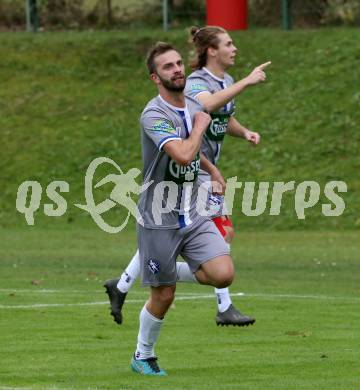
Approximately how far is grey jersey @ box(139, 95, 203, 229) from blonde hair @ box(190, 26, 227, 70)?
2.92 meters

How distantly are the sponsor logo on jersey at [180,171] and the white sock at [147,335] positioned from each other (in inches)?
37.8

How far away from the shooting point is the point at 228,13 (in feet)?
107

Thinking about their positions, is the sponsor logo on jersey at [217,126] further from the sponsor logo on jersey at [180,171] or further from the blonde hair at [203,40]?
the sponsor logo on jersey at [180,171]

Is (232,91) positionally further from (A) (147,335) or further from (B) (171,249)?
(A) (147,335)

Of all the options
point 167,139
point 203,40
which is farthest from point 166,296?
point 203,40

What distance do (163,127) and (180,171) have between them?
1.20 ft

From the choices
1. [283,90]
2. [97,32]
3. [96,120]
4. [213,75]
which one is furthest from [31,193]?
→ [213,75]

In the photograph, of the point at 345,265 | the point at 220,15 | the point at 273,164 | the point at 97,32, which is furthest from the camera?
the point at 97,32

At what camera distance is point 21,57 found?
33.4 metres

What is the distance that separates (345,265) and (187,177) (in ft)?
31.6

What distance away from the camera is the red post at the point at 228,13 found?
32031 mm

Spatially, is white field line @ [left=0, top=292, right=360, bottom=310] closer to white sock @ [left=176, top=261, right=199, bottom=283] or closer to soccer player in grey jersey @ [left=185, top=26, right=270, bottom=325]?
soccer player in grey jersey @ [left=185, top=26, right=270, bottom=325]

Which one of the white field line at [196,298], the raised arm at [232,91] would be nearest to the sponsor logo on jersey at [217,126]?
the raised arm at [232,91]

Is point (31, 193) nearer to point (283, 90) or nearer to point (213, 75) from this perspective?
point (283, 90)
